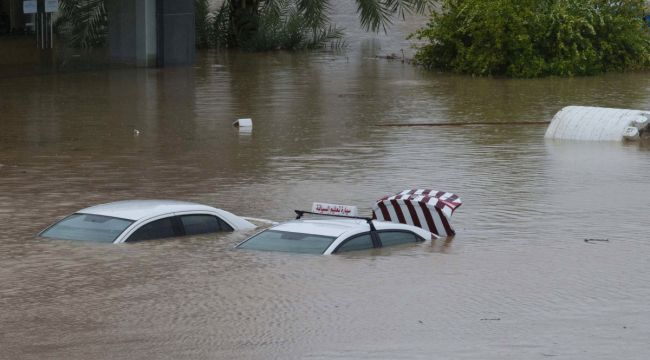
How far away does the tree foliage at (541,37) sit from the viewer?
36.6 meters

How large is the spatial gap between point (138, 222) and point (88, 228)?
0.61 meters

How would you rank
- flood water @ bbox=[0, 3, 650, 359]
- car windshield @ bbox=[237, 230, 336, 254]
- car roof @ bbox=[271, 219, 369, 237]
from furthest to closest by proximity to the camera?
car roof @ bbox=[271, 219, 369, 237], car windshield @ bbox=[237, 230, 336, 254], flood water @ bbox=[0, 3, 650, 359]

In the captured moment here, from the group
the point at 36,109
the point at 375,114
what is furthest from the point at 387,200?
the point at 36,109

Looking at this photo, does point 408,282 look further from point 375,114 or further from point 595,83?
point 595,83

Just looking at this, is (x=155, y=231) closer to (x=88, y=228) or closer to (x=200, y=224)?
(x=200, y=224)

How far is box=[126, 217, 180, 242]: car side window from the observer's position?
611 inches

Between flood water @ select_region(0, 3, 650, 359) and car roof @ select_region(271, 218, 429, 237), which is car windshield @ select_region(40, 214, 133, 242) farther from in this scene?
car roof @ select_region(271, 218, 429, 237)

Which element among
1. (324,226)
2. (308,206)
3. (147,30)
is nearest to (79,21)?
(147,30)

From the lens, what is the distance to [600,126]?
84.5ft

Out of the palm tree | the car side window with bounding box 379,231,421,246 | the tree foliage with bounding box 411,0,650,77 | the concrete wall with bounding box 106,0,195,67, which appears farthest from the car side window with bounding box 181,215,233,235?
the palm tree

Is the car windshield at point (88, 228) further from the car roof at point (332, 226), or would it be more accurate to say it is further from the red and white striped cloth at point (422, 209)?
the red and white striped cloth at point (422, 209)

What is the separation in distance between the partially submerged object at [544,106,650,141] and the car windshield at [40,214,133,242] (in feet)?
39.4

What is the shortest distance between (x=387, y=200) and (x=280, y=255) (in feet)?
8.30

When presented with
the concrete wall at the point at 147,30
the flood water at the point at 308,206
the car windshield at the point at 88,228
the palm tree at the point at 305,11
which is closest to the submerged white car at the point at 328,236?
the flood water at the point at 308,206
